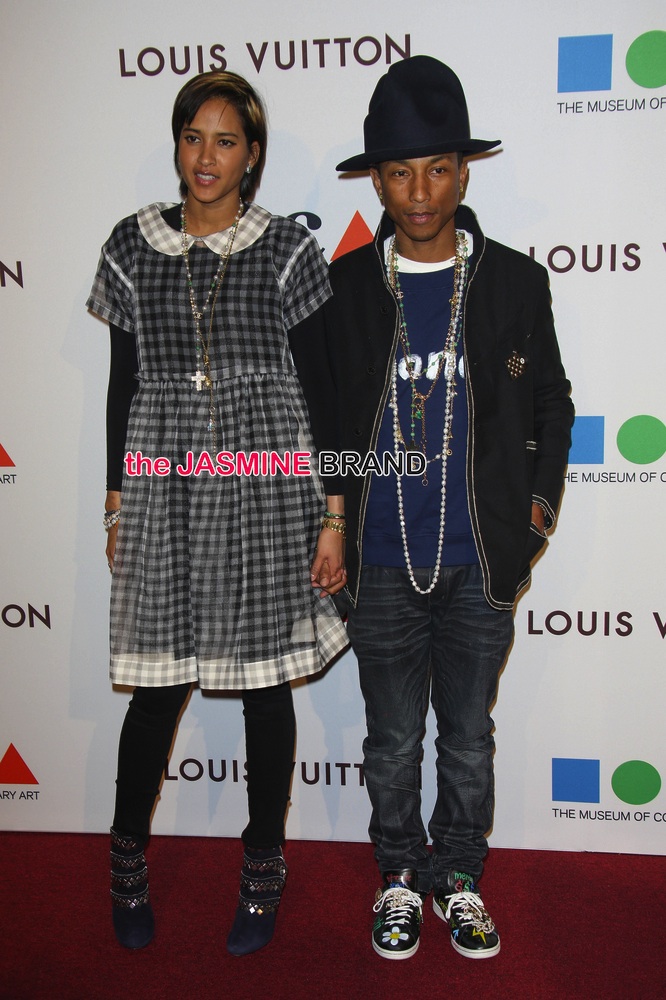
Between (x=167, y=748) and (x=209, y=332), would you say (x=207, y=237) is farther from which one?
(x=167, y=748)

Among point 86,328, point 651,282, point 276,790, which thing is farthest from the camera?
point 86,328

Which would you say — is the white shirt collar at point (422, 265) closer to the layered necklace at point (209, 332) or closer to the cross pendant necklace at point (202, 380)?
the layered necklace at point (209, 332)

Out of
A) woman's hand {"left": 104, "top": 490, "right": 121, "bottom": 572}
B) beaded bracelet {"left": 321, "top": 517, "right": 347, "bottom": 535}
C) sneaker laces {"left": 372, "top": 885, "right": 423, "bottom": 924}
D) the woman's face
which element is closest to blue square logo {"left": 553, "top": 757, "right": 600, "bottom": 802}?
sneaker laces {"left": 372, "top": 885, "right": 423, "bottom": 924}

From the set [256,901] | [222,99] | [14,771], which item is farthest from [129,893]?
[222,99]

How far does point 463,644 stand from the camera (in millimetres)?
1856

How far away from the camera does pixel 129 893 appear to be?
6.25 feet

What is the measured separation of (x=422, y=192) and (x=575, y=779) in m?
1.50

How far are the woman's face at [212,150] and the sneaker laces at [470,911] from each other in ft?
5.11

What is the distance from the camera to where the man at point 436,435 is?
173cm

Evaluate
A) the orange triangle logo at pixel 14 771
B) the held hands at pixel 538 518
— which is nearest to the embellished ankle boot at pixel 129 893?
the orange triangle logo at pixel 14 771

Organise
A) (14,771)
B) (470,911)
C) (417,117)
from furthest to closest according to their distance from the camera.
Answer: (14,771)
(470,911)
(417,117)

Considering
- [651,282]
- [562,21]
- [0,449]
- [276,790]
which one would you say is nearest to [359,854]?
[276,790]

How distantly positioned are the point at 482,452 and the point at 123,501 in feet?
→ 2.43

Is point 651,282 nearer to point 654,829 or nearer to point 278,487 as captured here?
point 278,487
